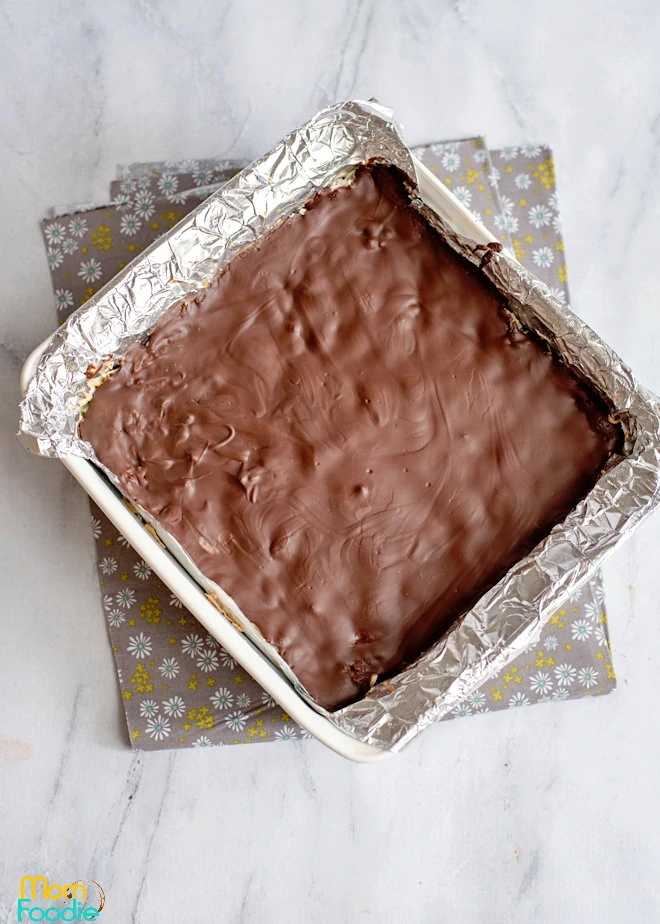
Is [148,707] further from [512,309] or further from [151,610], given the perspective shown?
[512,309]

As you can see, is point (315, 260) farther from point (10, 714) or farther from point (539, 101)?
point (10, 714)

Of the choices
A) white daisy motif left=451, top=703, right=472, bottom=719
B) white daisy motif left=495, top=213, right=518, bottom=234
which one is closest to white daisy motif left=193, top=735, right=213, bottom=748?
white daisy motif left=451, top=703, right=472, bottom=719

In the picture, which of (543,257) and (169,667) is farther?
(543,257)

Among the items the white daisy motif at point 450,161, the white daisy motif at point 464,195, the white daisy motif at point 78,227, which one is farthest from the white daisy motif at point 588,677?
the white daisy motif at point 78,227

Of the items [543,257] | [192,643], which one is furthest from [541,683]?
[543,257]

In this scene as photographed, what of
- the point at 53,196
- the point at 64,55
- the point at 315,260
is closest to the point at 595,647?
the point at 315,260

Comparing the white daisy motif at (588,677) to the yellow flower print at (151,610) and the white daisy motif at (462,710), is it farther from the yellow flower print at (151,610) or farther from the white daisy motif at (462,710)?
the yellow flower print at (151,610)

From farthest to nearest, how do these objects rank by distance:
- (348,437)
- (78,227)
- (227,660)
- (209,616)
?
1. (78,227)
2. (227,660)
3. (348,437)
4. (209,616)
